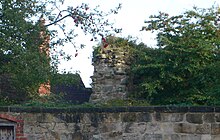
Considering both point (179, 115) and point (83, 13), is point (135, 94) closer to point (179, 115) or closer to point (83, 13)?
point (83, 13)

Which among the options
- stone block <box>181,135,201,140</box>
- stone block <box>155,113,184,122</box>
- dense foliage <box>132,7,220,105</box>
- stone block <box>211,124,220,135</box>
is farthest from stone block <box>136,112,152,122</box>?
dense foliage <box>132,7,220,105</box>

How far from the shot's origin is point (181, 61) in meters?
10.8

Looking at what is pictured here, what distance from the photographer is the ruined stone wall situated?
11609mm

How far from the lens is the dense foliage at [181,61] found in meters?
10.6

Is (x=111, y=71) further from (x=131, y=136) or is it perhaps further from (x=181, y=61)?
(x=131, y=136)

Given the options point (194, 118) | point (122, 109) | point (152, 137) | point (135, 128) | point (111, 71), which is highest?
point (111, 71)

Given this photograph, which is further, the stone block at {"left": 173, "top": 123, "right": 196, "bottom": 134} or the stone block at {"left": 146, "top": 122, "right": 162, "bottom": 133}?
the stone block at {"left": 146, "top": 122, "right": 162, "bottom": 133}

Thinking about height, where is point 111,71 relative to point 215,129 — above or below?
above

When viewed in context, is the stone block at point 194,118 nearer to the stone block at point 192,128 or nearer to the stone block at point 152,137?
Answer: the stone block at point 192,128

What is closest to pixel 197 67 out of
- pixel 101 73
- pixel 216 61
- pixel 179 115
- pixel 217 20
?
pixel 216 61

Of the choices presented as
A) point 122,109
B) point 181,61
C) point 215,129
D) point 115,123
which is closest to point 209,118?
point 215,129

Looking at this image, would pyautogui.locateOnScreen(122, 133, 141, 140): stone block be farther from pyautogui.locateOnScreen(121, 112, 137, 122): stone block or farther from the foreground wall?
pyautogui.locateOnScreen(121, 112, 137, 122): stone block

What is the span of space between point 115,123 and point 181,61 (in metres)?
4.10

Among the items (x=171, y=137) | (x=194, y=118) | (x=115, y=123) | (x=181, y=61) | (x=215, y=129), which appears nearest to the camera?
(x=215, y=129)
